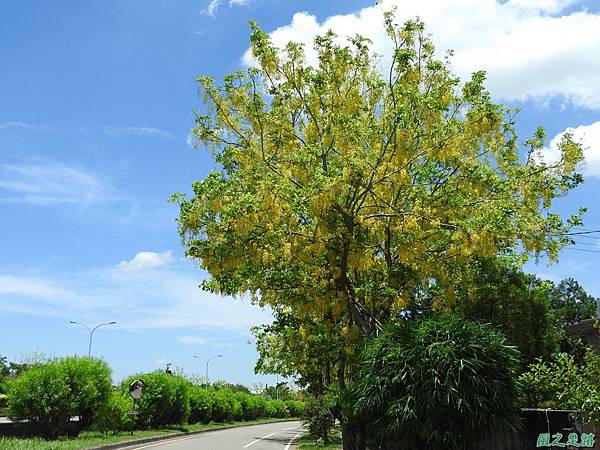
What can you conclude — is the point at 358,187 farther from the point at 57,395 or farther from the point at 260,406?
the point at 260,406

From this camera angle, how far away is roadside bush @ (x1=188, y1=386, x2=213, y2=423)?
41.6 m

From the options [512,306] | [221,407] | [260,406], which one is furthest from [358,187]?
[260,406]

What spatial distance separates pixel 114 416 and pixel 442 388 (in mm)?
19319

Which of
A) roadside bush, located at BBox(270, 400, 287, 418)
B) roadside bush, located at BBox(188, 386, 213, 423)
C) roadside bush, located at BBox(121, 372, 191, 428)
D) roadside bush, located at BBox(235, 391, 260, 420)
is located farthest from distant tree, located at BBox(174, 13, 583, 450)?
roadside bush, located at BBox(270, 400, 287, 418)

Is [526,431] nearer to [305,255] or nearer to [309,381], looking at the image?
[305,255]

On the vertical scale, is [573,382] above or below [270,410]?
above

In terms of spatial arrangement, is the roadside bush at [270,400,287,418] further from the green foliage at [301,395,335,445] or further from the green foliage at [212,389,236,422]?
the green foliage at [301,395,335,445]

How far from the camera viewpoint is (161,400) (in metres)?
32.8

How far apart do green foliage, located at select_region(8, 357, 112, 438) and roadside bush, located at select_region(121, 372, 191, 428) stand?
24.6 ft

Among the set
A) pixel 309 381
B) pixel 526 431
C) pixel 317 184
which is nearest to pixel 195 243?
pixel 317 184

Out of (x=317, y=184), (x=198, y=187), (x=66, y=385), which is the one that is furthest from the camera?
(x=66, y=385)

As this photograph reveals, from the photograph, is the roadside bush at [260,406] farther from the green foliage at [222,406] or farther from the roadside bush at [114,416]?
the roadside bush at [114,416]

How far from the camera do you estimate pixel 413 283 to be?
15.2 metres

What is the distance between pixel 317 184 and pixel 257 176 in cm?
220
